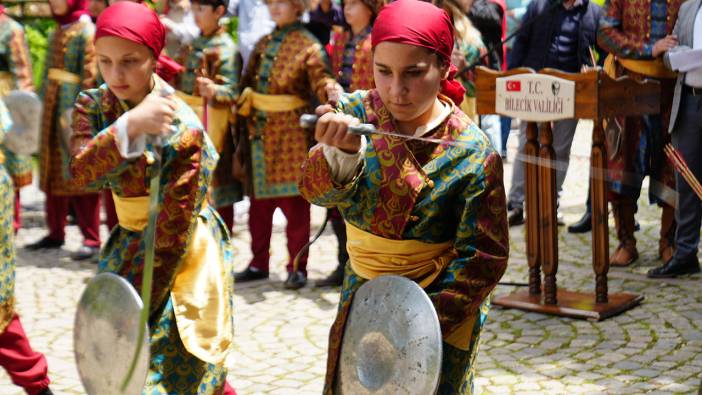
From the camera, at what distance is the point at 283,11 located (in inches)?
297

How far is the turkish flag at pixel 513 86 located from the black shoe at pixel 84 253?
12.7ft

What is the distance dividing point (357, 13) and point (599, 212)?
6.90ft

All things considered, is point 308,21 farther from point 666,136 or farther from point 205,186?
point 205,186

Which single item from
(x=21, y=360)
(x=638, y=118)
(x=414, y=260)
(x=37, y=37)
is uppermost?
(x=37, y=37)

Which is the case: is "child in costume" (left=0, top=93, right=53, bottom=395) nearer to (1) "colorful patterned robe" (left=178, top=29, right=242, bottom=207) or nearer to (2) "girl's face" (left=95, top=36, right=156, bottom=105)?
(2) "girl's face" (left=95, top=36, right=156, bottom=105)

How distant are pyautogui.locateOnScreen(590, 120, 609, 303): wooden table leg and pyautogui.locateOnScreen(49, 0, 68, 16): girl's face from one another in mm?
4432

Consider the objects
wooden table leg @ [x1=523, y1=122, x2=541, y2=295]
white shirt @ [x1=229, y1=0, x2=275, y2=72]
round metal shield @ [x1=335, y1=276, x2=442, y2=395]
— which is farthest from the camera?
white shirt @ [x1=229, y1=0, x2=275, y2=72]

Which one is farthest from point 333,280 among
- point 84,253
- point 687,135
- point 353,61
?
point 687,135

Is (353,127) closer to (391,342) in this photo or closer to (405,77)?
(405,77)

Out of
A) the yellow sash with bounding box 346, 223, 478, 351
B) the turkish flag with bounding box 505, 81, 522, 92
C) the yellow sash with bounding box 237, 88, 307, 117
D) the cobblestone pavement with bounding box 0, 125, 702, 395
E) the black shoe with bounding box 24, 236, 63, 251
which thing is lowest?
the cobblestone pavement with bounding box 0, 125, 702, 395

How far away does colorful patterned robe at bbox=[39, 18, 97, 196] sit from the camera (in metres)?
8.70

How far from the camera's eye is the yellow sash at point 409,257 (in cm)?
334

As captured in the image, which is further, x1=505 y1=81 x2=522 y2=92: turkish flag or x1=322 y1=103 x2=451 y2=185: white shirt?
x1=505 y1=81 x2=522 y2=92: turkish flag

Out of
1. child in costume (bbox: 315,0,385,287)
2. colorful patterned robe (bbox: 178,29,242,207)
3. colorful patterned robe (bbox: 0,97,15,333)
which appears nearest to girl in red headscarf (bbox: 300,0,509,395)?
colorful patterned robe (bbox: 0,97,15,333)
